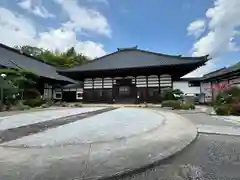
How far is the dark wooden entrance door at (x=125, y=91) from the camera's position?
25.2 metres

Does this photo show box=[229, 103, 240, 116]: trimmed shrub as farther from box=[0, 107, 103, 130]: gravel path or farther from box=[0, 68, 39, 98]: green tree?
box=[0, 68, 39, 98]: green tree

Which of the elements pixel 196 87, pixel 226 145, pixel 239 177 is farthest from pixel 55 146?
pixel 196 87

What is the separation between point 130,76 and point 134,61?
1754mm

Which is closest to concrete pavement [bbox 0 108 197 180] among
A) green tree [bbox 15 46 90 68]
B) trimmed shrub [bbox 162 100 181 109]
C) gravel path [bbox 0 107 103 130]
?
gravel path [bbox 0 107 103 130]

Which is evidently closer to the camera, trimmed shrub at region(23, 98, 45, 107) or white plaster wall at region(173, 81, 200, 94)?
trimmed shrub at region(23, 98, 45, 107)

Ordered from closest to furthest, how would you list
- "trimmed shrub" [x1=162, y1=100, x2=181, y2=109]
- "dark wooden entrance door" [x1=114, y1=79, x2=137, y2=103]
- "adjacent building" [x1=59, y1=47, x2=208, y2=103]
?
"trimmed shrub" [x1=162, y1=100, x2=181, y2=109] → "adjacent building" [x1=59, y1=47, x2=208, y2=103] → "dark wooden entrance door" [x1=114, y1=79, x2=137, y2=103]

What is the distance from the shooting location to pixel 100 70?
24.5 meters

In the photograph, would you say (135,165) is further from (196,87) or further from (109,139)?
(196,87)

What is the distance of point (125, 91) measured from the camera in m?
25.5

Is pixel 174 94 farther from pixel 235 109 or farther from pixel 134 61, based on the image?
pixel 235 109

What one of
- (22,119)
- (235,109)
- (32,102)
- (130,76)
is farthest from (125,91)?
(22,119)

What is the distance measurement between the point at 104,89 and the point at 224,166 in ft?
72.5

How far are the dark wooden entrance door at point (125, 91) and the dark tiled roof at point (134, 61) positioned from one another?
6.26 ft

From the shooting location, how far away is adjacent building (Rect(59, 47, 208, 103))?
23438 mm
